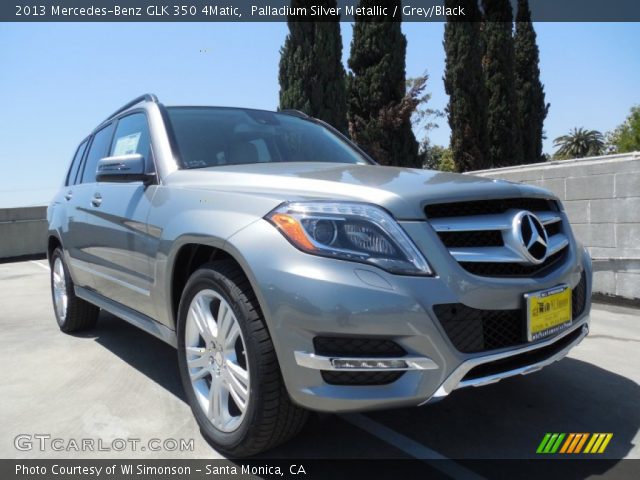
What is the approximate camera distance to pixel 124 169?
2877mm

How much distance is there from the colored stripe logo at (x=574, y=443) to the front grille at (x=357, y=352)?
0.99m

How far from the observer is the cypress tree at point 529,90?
75.6 ft

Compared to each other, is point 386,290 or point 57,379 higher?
point 386,290

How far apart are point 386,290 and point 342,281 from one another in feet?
0.53

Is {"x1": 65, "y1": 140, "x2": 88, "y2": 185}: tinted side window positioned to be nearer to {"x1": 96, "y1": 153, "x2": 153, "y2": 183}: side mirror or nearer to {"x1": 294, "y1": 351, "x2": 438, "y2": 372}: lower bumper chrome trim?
{"x1": 96, "y1": 153, "x2": 153, "y2": 183}: side mirror

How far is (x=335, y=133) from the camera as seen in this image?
4.06 m

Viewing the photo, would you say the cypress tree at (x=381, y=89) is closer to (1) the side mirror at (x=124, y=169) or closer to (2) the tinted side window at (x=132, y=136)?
(2) the tinted side window at (x=132, y=136)

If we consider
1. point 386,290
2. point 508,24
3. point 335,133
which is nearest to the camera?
point 386,290

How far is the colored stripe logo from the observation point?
7.79 ft

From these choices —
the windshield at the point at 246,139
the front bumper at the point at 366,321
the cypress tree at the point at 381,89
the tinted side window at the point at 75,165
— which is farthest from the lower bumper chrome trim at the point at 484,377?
the cypress tree at the point at 381,89

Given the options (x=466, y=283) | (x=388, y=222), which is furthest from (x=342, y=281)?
(x=466, y=283)

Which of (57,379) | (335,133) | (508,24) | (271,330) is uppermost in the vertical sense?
(508,24)

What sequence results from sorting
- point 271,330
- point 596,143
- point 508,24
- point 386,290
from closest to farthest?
point 386,290
point 271,330
point 508,24
point 596,143

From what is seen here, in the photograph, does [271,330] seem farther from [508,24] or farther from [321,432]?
[508,24]
